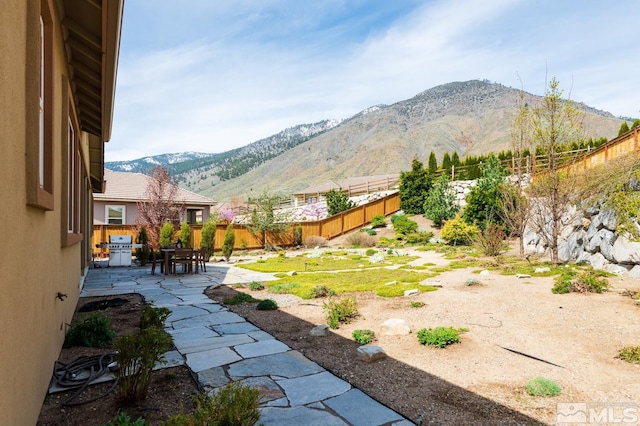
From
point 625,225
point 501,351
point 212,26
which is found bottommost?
point 501,351

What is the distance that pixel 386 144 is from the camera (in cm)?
9762

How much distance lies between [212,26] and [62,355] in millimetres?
11990

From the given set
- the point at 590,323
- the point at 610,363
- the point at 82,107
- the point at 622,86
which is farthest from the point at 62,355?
the point at 622,86

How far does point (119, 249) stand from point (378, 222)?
46.5 feet

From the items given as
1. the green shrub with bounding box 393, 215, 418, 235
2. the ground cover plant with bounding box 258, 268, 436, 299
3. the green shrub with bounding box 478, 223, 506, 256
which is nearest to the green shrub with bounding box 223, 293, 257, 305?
the ground cover plant with bounding box 258, 268, 436, 299

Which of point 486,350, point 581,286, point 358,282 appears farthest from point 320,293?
point 581,286

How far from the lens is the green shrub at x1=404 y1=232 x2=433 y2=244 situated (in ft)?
56.9

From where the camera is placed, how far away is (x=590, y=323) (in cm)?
471

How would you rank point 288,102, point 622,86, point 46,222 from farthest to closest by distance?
point 288,102
point 622,86
point 46,222

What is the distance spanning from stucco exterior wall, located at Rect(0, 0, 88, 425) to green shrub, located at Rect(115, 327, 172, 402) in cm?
50

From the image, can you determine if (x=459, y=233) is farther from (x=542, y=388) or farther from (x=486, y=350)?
(x=542, y=388)

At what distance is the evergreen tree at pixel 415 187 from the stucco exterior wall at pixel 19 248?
21440 millimetres

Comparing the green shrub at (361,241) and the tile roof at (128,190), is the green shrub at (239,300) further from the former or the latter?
the tile roof at (128,190)

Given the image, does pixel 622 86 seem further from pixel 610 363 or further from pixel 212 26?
pixel 610 363
